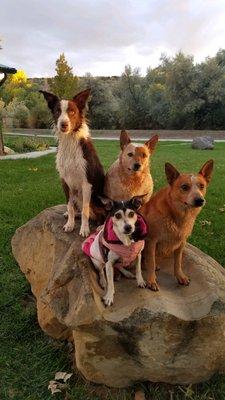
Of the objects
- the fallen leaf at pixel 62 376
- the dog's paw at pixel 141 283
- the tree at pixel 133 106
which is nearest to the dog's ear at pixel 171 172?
the dog's paw at pixel 141 283

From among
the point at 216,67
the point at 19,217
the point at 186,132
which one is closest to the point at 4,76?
the point at 19,217

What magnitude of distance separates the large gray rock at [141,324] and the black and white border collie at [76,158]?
479 mm

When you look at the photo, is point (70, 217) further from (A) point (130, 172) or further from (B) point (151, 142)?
(B) point (151, 142)

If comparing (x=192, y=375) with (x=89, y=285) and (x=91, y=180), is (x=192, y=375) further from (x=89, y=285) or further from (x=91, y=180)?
Answer: (x=91, y=180)

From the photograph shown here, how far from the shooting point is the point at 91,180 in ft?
14.8

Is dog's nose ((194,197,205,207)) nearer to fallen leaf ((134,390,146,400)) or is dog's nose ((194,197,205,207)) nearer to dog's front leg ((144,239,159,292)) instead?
dog's front leg ((144,239,159,292))

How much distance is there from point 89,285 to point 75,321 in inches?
14.2

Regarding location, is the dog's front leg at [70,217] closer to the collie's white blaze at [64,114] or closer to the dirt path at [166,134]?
the collie's white blaze at [64,114]

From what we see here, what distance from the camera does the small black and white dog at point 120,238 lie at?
3797 mm

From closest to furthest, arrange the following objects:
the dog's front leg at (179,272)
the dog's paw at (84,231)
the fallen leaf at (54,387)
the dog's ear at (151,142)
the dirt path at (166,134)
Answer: the fallen leaf at (54,387)
the dog's front leg at (179,272)
the dog's ear at (151,142)
the dog's paw at (84,231)
the dirt path at (166,134)

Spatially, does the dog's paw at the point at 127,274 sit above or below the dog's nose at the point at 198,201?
below

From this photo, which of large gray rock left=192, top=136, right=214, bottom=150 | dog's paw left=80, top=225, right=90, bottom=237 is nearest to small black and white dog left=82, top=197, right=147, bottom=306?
dog's paw left=80, top=225, right=90, bottom=237

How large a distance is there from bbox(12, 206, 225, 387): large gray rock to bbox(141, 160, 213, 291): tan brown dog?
22 cm

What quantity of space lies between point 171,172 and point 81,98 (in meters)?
1.17
